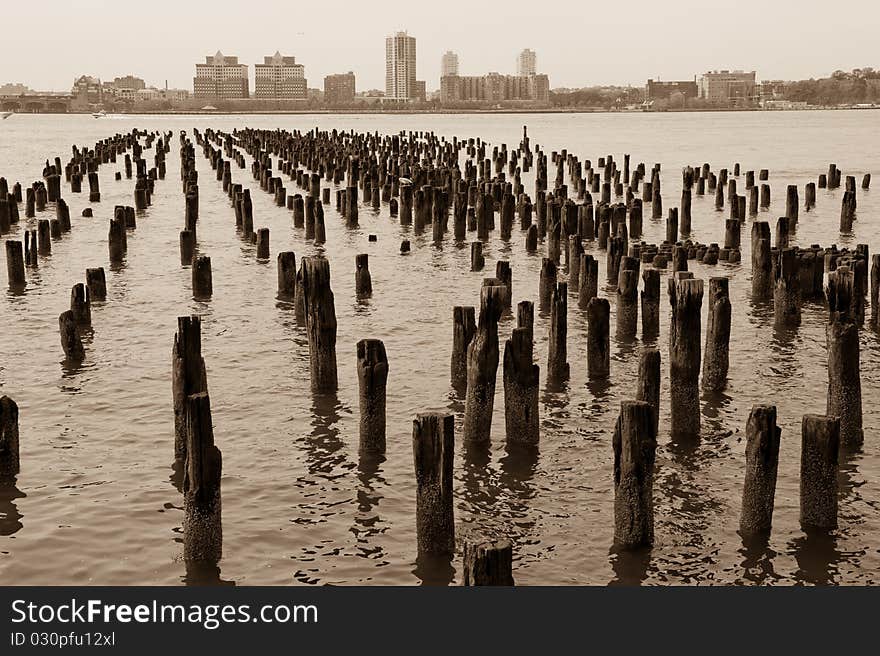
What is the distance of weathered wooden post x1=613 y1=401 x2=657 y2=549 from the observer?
8930 mm

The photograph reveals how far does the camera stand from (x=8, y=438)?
10.9m

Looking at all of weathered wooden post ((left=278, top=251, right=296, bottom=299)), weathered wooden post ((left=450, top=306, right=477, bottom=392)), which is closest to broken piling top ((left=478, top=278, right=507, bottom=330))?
weathered wooden post ((left=450, top=306, right=477, bottom=392))

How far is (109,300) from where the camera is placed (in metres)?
20.6

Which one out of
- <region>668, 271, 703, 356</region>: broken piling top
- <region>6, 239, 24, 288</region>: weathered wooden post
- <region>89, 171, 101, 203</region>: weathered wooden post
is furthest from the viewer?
<region>89, 171, 101, 203</region>: weathered wooden post

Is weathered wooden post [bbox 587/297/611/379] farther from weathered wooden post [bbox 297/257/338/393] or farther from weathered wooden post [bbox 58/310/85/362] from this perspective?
weathered wooden post [bbox 58/310/85/362]

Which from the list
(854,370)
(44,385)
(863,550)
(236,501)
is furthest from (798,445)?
(44,385)

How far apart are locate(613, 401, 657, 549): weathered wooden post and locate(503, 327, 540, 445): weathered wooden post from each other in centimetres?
227

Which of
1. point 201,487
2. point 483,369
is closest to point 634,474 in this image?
point 483,369

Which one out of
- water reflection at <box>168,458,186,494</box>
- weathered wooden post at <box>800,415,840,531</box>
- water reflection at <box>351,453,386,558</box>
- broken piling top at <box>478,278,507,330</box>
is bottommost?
water reflection at <box>351,453,386,558</box>

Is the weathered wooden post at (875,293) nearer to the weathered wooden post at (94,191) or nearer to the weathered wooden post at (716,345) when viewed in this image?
the weathered wooden post at (716,345)

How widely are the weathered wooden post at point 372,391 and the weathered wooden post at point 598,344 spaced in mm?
3464

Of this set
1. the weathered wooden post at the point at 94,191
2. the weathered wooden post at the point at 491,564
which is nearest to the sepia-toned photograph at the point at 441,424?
the weathered wooden post at the point at 491,564

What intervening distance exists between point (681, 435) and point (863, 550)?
2.90m

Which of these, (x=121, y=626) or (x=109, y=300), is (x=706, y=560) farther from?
(x=109, y=300)
